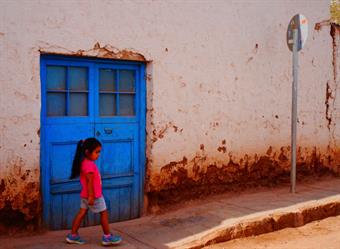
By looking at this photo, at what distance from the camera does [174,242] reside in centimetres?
438

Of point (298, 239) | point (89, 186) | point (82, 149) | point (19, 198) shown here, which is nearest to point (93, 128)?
point (82, 149)

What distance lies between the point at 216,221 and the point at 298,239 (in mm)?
930

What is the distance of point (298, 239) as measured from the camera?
192 inches

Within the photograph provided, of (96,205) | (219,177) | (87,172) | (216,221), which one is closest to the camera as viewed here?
(87,172)

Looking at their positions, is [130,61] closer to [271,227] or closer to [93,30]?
[93,30]

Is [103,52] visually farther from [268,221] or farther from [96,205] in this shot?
[268,221]

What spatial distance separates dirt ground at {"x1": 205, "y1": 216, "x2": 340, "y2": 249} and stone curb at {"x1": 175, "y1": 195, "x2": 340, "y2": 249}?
7 cm

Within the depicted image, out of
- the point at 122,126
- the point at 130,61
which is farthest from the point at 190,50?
the point at 122,126

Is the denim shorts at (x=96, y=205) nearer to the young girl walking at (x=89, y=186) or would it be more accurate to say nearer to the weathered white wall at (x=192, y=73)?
the young girl walking at (x=89, y=186)

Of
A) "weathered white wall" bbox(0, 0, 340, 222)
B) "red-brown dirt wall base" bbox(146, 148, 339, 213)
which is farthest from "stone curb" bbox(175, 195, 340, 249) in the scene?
"weathered white wall" bbox(0, 0, 340, 222)

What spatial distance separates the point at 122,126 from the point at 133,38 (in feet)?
3.41

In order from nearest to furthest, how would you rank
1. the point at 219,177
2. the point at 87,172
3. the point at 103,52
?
the point at 87,172 < the point at 103,52 < the point at 219,177

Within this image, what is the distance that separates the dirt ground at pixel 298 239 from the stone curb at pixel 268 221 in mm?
67

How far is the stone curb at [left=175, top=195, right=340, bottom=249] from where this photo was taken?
14.9 feet
